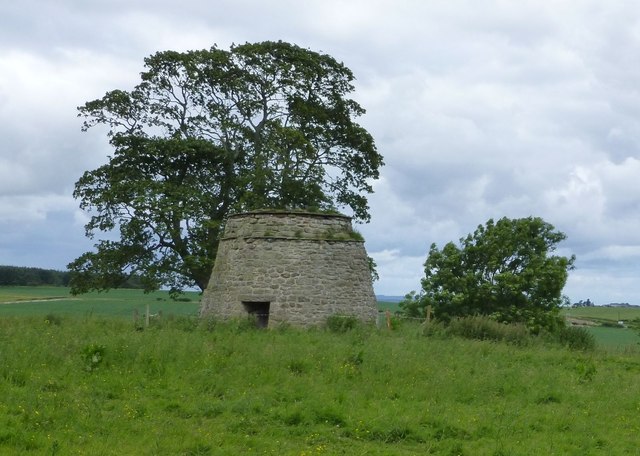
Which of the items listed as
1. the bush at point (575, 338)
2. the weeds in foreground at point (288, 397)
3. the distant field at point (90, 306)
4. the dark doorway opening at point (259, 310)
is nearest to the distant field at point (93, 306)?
the distant field at point (90, 306)

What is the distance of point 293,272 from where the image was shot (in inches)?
820

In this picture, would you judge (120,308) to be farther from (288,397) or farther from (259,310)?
(288,397)

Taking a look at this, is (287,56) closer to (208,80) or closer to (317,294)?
(208,80)

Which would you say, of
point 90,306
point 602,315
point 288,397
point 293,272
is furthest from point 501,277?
point 602,315

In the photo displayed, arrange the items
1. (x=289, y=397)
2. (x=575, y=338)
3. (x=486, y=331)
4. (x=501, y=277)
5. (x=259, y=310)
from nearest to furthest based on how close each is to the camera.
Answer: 1. (x=289, y=397)
2. (x=259, y=310)
3. (x=486, y=331)
4. (x=575, y=338)
5. (x=501, y=277)

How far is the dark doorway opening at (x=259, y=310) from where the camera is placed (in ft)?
69.5

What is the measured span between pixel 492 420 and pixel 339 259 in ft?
32.6

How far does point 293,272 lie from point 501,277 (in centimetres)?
1223

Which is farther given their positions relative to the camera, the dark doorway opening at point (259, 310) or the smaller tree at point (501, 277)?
the smaller tree at point (501, 277)

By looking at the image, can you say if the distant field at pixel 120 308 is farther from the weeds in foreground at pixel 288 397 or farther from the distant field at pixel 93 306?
the weeds in foreground at pixel 288 397

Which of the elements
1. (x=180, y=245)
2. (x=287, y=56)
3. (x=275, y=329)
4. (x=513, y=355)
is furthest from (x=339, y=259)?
(x=287, y=56)

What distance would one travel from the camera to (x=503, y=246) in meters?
31.4

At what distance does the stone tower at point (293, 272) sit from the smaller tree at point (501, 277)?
32.0 ft

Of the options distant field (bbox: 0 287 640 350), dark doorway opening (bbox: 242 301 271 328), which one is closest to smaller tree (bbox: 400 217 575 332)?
distant field (bbox: 0 287 640 350)
